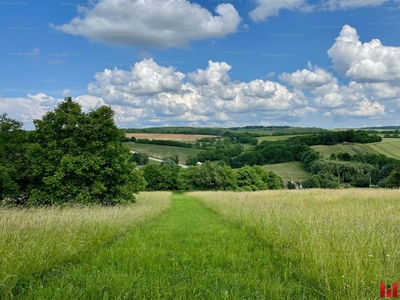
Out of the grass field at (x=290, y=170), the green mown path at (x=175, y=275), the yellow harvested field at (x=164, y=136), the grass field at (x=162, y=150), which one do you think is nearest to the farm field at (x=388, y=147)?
the grass field at (x=290, y=170)

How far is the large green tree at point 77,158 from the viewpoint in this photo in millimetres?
18516

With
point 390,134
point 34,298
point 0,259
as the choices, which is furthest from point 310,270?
point 390,134

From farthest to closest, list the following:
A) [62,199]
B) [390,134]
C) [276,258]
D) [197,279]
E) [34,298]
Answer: [390,134], [62,199], [276,258], [197,279], [34,298]

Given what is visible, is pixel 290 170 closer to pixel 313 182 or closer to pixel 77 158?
pixel 313 182

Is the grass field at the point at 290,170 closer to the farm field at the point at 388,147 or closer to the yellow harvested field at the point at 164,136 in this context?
the farm field at the point at 388,147

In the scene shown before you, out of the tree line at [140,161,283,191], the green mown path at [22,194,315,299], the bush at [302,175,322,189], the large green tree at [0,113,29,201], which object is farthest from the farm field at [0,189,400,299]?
the bush at [302,175,322,189]

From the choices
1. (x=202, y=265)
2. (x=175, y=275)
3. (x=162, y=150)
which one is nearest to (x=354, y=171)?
(x=162, y=150)

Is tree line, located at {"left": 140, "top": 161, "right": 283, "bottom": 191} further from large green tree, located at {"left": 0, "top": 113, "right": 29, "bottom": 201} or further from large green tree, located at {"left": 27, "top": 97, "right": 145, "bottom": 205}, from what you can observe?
large green tree, located at {"left": 0, "top": 113, "right": 29, "bottom": 201}

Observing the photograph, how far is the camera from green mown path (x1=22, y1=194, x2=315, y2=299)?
4.40 metres

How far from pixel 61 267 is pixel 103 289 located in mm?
1662

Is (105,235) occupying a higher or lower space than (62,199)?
higher

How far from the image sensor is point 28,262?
17.3ft

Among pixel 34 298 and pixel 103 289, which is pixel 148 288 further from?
pixel 34 298

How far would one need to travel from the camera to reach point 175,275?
209 inches
